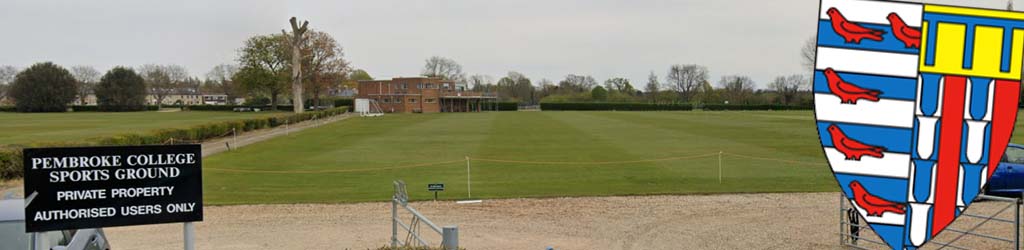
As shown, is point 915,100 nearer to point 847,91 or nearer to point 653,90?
point 847,91

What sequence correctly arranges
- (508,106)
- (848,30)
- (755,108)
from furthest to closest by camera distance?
(508,106) < (755,108) < (848,30)

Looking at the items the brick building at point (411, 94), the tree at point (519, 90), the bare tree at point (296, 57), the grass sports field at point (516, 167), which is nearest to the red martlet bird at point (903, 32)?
the grass sports field at point (516, 167)

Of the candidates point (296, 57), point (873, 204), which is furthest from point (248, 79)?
point (873, 204)

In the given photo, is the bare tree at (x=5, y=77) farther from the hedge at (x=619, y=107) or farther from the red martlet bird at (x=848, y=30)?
the red martlet bird at (x=848, y=30)

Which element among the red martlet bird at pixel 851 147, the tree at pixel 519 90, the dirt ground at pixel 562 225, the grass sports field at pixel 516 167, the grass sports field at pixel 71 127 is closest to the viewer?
the red martlet bird at pixel 851 147

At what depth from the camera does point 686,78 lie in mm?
144000

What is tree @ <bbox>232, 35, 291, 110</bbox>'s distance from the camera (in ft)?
285

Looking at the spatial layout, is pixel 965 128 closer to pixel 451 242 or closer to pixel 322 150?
pixel 451 242

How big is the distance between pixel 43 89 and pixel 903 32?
112m

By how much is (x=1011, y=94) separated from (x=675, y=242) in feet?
17.7

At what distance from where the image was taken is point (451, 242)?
20.3ft

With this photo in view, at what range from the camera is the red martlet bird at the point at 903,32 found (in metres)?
7.18

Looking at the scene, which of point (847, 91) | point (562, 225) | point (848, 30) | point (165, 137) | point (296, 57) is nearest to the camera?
point (848, 30)

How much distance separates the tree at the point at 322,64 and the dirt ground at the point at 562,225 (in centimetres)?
7402
